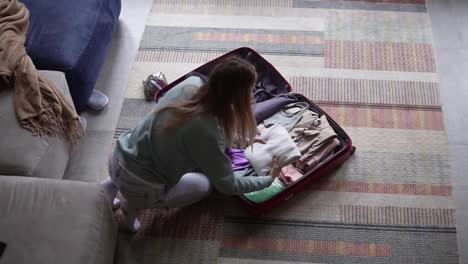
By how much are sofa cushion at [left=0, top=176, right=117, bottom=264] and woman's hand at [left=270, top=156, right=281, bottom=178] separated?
0.61m

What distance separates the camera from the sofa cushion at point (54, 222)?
4.87 feet

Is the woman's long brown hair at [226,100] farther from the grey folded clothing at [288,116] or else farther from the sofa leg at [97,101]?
the sofa leg at [97,101]

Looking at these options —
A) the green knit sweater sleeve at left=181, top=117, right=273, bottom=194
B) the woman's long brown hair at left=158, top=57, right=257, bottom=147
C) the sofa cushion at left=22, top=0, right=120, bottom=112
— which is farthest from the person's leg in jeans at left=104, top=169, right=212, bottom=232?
the sofa cushion at left=22, top=0, right=120, bottom=112

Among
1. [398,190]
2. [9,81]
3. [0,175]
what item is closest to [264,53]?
[398,190]

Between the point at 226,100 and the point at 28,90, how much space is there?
850 millimetres

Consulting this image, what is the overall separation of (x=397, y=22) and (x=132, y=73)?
4.54ft

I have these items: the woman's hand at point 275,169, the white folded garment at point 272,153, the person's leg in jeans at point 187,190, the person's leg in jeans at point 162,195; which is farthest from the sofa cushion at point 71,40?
the woman's hand at point 275,169

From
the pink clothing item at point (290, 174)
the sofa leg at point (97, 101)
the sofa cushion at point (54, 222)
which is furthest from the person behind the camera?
the sofa leg at point (97, 101)

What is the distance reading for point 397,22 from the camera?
2514 millimetres

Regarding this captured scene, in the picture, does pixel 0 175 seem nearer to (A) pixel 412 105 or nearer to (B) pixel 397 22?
(A) pixel 412 105

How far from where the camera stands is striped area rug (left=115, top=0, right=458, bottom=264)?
6.23ft

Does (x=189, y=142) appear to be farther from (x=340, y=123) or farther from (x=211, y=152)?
(x=340, y=123)

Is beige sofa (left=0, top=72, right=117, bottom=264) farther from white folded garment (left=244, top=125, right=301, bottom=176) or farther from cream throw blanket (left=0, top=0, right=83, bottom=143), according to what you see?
white folded garment (left=244, top=125, right=301, bottom=176)

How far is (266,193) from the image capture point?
1901 millimetres
